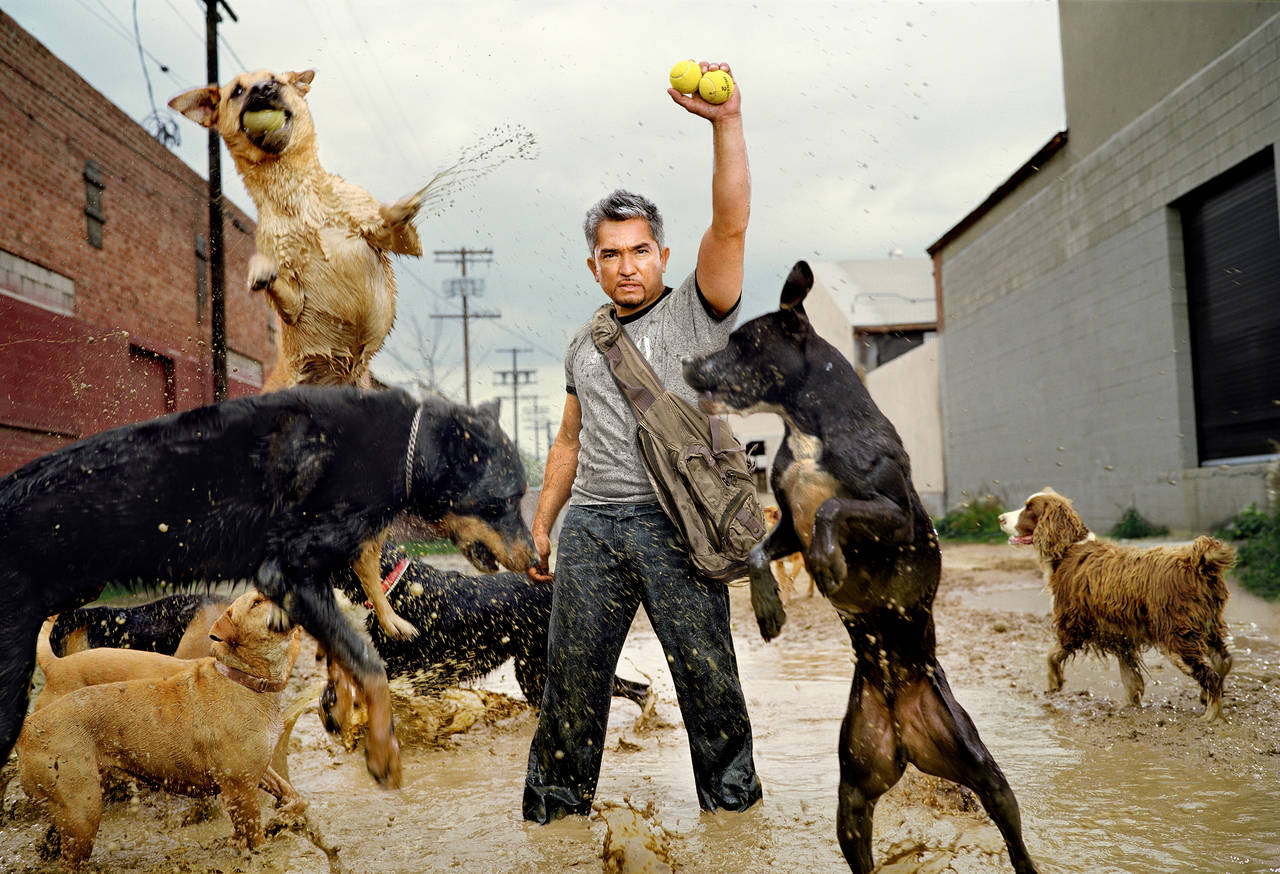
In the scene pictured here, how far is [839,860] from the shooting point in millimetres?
3314

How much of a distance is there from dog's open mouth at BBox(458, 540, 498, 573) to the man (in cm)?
93

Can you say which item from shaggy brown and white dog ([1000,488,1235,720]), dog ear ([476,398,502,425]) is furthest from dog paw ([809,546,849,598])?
shaggy brown and white dog ([1000,488,1235,720])

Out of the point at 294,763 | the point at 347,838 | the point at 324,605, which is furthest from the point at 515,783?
the point at 324,605

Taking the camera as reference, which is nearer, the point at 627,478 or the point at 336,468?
the point at 336,468

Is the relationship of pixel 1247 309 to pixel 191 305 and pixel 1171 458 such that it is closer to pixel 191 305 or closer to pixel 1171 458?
pixel 1171 458

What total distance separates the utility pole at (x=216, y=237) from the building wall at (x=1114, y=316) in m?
11.5

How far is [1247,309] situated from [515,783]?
34.9 ft

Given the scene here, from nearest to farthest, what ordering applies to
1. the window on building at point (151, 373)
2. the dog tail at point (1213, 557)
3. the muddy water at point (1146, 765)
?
the muddy water at point (1146, 765) → the dog tail at point (1213, 557) → the window on building at point (151, 373)

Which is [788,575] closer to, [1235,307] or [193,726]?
[1235,307]

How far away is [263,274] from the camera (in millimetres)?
2855

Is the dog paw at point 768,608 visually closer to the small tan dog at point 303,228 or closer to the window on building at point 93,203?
the small tan dog at point 303,228

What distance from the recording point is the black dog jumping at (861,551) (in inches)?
106

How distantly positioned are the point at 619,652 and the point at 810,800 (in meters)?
1.15

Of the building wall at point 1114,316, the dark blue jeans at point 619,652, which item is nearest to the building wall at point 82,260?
the dark blue jeans at point 619,652
